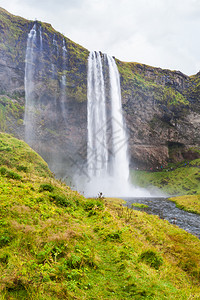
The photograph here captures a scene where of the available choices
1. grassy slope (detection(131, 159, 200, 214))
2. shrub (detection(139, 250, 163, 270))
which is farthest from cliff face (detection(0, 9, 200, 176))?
shrub (detection(139, 250, 163, 270))

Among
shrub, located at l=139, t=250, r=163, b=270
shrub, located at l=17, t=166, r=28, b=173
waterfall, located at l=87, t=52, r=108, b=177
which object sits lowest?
shrub, located at l=139, t=250, r=163, b=270

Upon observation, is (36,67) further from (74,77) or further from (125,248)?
(125,248)

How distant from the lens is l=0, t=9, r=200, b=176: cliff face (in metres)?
57.1

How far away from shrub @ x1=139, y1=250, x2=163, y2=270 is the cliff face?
4902cm

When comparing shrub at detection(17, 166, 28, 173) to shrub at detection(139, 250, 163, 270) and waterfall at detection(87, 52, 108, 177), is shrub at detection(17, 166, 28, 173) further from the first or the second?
waterfall at detection(87, 52, 108, 177)

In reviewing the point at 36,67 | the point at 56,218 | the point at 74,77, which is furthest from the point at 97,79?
the point at 56,218

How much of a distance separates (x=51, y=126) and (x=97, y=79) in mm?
25089

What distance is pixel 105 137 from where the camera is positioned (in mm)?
63594

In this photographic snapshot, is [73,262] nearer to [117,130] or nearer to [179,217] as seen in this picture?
[179,217]

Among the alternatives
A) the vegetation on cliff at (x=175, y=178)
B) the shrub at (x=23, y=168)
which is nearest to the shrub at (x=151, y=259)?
the shrub at (x=23, y=168)

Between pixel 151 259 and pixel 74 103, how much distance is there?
209 ft

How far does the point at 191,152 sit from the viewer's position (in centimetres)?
7969

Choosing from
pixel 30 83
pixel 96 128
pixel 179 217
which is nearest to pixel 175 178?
pixel 96 128

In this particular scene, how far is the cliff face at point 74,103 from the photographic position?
57125mm
